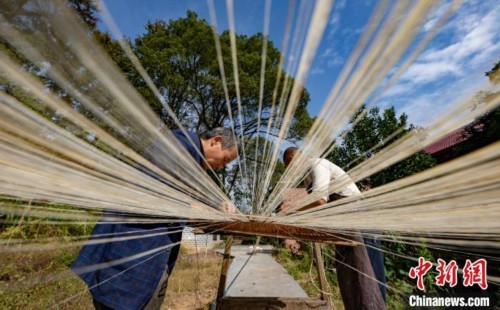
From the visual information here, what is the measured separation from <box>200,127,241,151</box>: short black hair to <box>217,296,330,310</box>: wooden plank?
1487mm

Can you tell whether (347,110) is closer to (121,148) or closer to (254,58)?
(121,148)

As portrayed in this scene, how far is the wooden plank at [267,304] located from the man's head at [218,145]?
4.51ft

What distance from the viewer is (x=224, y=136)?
5.95 feet

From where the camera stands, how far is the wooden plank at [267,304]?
2.49 m

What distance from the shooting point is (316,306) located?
255 cm

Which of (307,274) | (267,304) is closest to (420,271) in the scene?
(267,304)

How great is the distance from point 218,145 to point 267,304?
160 cm

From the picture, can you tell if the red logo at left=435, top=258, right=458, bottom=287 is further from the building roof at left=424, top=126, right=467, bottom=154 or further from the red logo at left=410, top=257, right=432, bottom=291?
the building roof at left=424, top=126, right=467, bottom=154

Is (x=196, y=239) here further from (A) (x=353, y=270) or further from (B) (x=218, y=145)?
(A) (x=353, y=270)

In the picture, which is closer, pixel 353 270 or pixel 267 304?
pixel 353 270

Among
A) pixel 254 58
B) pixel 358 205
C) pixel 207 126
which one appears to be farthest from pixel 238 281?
pixel 254 58

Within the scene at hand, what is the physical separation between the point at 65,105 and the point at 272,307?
246cm

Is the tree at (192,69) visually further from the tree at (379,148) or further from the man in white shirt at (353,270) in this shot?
the man in white shirt at (353,270)

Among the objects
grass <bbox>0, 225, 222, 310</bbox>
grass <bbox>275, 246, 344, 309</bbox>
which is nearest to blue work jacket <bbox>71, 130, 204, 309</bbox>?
grass <bbox>0, 225, 222, 310</bbox>
